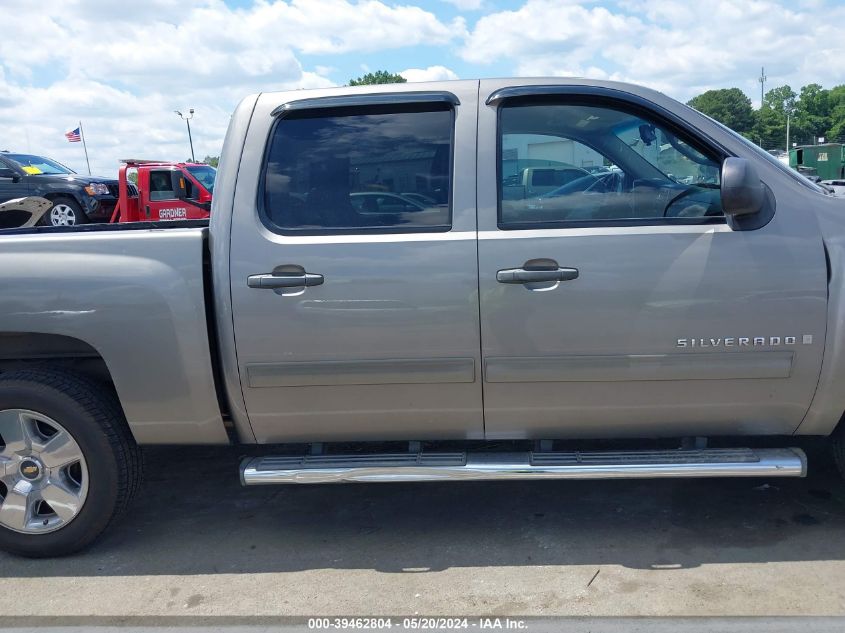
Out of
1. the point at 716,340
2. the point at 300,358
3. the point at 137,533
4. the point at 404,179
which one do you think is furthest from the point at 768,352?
the point at 137,533

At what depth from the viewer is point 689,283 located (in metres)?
2.99

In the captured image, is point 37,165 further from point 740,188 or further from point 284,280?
point 740,188

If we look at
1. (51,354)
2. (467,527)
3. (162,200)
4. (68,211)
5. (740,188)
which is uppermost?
(740,188)

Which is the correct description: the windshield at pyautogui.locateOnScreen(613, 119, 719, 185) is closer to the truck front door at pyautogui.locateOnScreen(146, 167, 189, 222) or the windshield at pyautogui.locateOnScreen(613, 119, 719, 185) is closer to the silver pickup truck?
the silver pickup truck

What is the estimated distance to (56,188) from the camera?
47.3 feet

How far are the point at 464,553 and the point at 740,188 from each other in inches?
75.2

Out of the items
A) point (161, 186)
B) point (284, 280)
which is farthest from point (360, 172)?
point (161, 186)

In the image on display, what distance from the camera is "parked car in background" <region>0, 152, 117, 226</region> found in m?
14.3

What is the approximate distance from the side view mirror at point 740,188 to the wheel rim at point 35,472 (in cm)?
287

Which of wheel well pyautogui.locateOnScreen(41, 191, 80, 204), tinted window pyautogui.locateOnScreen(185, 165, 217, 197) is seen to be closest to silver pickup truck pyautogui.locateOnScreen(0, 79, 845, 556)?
wheel well pyautogui.locateOnScreen(41, 191, 80, 204)

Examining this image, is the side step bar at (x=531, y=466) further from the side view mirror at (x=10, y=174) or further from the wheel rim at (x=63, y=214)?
the side view mirror at (x=10, y=174)

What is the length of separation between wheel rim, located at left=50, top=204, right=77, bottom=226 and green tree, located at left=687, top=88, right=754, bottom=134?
76801mm

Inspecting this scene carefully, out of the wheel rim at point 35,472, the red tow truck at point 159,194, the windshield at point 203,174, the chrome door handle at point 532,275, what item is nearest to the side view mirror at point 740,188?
the chrome door handle at point 532,275

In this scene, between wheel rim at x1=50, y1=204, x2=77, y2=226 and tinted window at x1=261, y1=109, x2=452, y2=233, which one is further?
wheel rim at x1=50, y1=204, x2=77, y2=226
